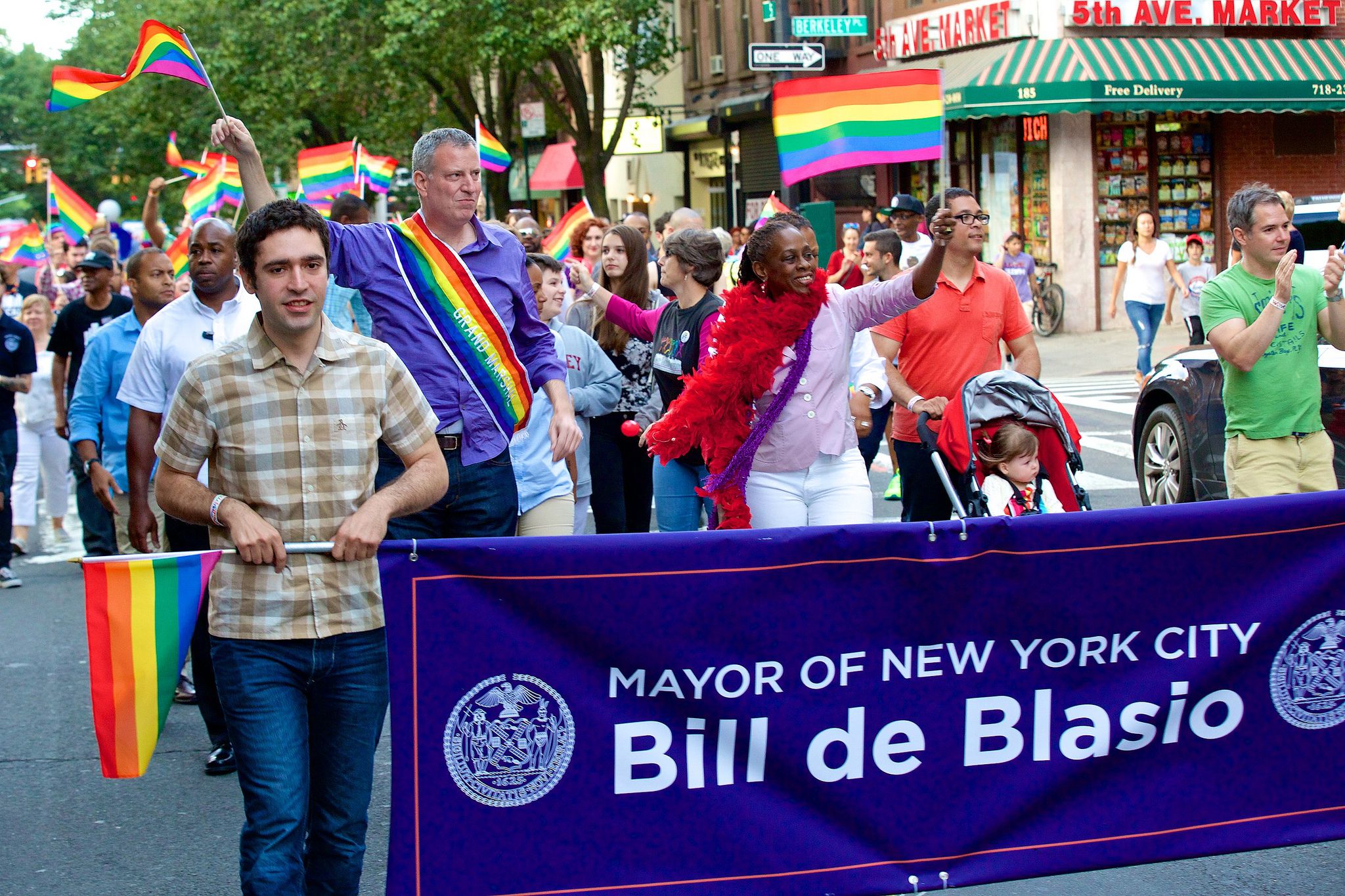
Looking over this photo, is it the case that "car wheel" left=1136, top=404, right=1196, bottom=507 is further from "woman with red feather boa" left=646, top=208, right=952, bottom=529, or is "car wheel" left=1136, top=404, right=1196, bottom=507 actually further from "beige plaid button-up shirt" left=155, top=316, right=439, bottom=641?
"beige plaid button-up shirt" left=155, top=316, right=439, bottom=641

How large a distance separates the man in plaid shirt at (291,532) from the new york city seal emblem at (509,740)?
1.04 feet

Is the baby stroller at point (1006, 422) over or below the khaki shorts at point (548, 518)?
over

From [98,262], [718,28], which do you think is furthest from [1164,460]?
[718,28]

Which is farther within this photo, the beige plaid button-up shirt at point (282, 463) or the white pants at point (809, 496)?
the white pants at point (809, 496)

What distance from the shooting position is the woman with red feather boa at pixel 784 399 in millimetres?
5449

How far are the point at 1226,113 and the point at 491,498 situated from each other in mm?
22736

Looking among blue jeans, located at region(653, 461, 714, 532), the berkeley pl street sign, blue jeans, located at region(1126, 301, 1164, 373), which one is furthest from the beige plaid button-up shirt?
the berkeley pl street sign

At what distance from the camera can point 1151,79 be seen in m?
22.8

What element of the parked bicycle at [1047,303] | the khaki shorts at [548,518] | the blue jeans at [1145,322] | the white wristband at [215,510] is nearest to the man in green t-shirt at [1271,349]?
the khaki shorts at [548,518]

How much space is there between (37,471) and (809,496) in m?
7.87

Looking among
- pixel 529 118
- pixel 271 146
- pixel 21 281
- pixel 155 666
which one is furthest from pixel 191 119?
pixel 155 666

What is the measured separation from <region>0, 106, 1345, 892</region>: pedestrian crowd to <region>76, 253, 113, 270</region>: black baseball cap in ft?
2.06

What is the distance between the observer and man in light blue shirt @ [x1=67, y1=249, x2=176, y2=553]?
7.11 m

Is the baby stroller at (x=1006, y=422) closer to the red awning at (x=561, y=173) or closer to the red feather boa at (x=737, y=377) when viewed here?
the red feather boa at (x=737, y=377)
